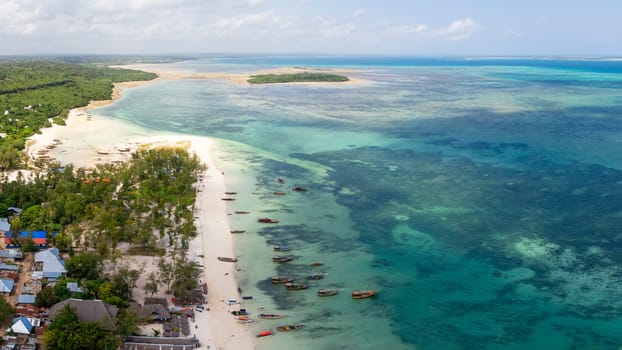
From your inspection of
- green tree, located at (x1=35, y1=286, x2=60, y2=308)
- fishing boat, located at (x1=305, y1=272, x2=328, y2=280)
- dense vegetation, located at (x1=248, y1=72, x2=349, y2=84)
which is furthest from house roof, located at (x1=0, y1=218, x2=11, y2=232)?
dense vegetation, located at (x1=248, y1=72, x2=349, y2=84)

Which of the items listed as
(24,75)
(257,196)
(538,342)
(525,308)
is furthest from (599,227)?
(24,75)

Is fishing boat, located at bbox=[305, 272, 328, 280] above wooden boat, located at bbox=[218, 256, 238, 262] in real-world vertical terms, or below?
below

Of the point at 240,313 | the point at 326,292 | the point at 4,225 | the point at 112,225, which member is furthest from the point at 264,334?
the point at 4,225

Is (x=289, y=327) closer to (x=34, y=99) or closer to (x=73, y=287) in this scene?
(x=73, y=287)

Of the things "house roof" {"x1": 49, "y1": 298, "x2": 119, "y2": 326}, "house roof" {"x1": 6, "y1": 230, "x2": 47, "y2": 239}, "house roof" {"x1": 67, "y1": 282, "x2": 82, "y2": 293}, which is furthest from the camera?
"house roof" {"x1": 6, "y1": 230, "x2": 47, "y2": 239}

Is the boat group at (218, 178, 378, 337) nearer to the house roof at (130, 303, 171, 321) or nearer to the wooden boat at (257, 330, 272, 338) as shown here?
the wooden boat at (257, 330, 272, 338)

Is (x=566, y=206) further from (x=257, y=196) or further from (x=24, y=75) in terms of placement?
(x=24, y=75)

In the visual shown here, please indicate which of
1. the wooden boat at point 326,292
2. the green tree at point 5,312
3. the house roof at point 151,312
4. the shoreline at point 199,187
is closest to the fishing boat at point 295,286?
the wooden boat at point 326,292
